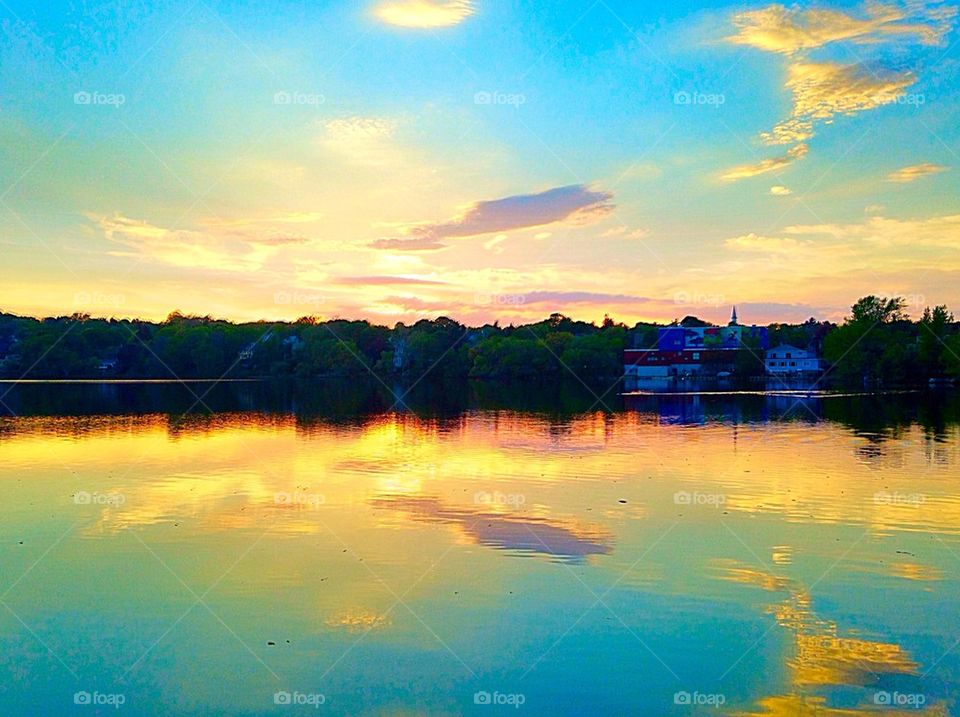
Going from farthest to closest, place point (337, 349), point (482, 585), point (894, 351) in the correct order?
1. point (337, 349)
2. point (894, 351)
3. point (482, 585)

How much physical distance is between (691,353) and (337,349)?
6176cm

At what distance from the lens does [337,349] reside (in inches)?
5915

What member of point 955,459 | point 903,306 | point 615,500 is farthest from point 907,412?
point 903,306

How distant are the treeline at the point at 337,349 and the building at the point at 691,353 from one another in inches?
125

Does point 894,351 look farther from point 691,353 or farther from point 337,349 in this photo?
point 337,349

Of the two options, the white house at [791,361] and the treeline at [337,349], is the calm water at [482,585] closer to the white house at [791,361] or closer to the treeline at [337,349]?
the white house at [791,361]

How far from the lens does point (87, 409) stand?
53.6m

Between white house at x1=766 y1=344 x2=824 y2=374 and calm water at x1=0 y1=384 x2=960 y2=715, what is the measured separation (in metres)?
93.5

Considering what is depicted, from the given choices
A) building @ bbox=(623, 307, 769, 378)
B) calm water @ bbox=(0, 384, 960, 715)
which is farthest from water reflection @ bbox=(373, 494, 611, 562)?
building @ bbox=(623, 307, 769, 378)

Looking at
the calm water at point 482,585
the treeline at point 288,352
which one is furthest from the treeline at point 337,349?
the calm water at point 482,585

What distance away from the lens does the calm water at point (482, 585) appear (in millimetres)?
9555

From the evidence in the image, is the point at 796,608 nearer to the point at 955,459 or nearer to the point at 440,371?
the point at 955,459

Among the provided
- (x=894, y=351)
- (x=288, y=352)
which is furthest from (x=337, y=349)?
(x=894, y=351)

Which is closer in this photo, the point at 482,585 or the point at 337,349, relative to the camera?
the point at 482,585
